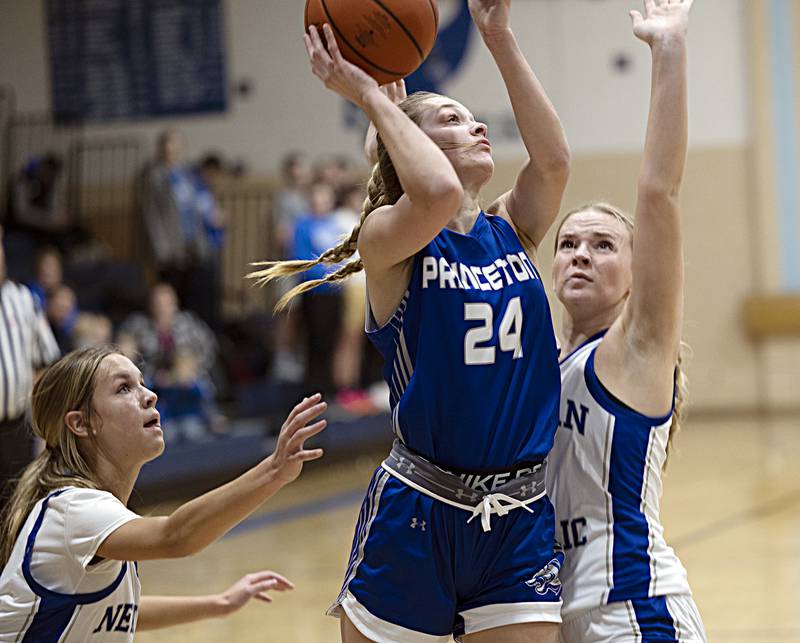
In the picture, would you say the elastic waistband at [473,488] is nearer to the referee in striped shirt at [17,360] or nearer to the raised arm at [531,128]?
the raised arm at [531,128]

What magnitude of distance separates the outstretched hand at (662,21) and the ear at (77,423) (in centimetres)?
143

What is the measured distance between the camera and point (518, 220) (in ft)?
8.61

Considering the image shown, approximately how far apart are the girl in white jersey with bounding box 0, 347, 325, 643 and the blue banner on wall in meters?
11.8

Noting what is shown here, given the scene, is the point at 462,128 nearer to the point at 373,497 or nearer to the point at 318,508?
the point at 373,497

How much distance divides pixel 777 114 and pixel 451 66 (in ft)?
11.6

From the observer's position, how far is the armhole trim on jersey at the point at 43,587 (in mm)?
2613

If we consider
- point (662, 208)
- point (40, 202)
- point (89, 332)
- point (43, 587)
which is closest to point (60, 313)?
point (89, 332)

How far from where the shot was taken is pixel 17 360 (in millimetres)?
5562

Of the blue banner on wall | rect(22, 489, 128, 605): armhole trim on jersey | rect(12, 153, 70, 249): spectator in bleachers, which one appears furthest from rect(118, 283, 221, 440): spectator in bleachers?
rect(22, 489, 128, 605): armhole trim on jersey

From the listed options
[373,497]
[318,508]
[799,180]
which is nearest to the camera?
[373,497]

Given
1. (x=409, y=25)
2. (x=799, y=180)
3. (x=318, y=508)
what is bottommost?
(x=318, y=508)

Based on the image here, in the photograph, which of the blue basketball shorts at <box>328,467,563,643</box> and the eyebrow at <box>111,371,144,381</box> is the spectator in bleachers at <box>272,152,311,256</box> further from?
the blue basketball shorts at <box>328,467,563,643</box>

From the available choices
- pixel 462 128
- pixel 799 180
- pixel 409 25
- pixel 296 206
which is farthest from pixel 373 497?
pixel 799 180

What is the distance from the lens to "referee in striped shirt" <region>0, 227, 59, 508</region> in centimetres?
552
